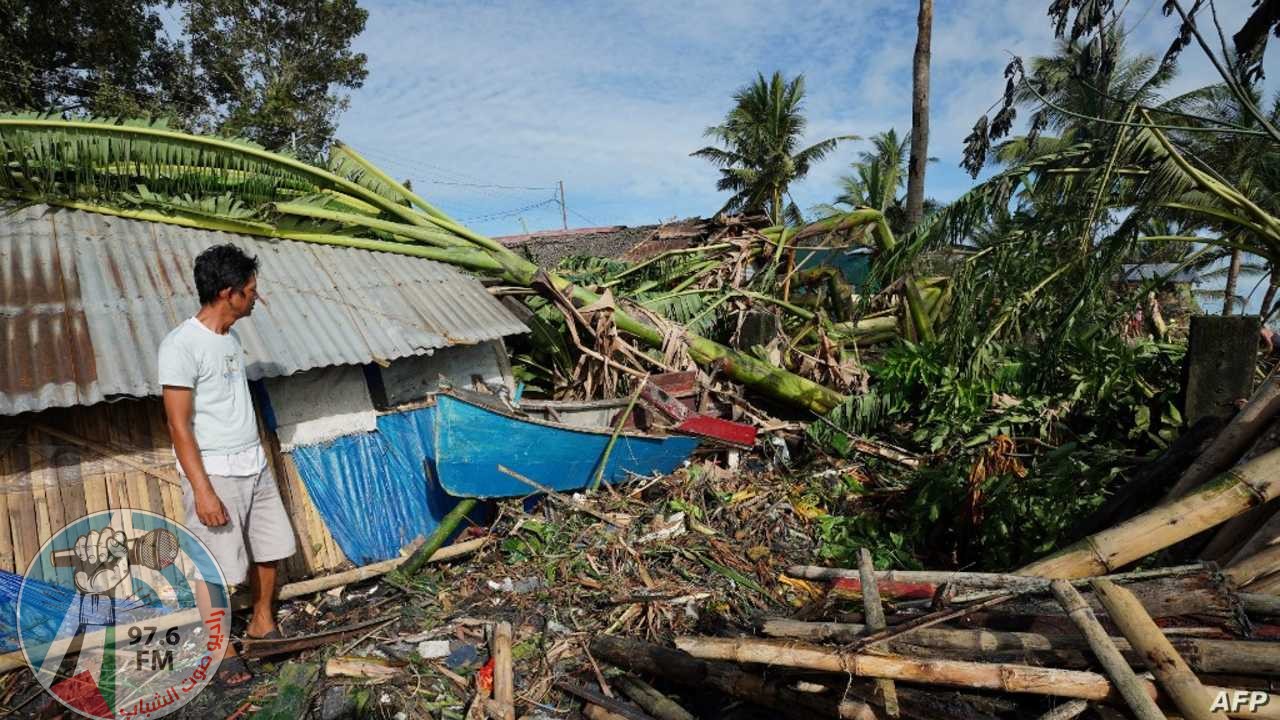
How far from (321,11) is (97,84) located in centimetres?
513

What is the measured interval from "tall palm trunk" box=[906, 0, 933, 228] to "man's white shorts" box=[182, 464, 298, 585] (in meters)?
12.7

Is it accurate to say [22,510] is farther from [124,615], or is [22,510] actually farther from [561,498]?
[561,498]

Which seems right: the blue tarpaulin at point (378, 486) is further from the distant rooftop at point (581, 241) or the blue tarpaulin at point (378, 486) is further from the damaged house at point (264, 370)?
the distant rooftop at point (581, 241)

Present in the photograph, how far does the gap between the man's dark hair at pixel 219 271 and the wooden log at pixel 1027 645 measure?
117 inches

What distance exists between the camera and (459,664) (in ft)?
12.9

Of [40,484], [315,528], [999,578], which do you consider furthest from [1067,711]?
[40,484]

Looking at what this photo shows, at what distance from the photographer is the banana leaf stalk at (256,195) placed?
15.6 feet

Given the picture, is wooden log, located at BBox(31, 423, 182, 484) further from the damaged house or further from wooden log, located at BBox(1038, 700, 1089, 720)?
wooden log, located at BBox(1038, 700, 1089, 720)

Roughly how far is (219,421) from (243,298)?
629mm

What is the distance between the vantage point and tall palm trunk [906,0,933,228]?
1352 centimetres

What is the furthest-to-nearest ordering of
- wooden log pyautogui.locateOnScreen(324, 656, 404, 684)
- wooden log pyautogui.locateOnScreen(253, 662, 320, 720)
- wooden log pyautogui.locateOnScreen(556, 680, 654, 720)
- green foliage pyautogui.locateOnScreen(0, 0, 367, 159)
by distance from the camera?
1. green foliage pyautogui.locateOnScreen(0, 0, 367, 159)
2. wooden log pyautogui.locateOnScreen(324, 656, 404, 684)
3. wooden log pyautogui.locateOnScreen(253, 662, 320, 720)
4. wooden log pyautogui.locateOnScreen(556, 680, 654, 720)

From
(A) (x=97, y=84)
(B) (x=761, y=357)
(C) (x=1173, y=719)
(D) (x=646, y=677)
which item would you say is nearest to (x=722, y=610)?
(D) (x=646, y=677)

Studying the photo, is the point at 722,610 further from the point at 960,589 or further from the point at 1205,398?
the point at 1205,398

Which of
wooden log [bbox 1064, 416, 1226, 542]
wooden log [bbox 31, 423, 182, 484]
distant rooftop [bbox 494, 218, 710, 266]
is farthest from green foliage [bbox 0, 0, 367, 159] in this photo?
wooden log [bbox 1064, 416, 1226, 542]
